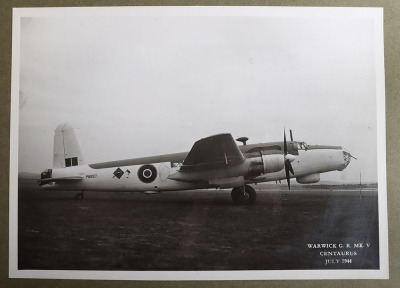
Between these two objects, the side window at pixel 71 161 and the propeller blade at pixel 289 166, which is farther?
the propeller blade at pixel 289 166

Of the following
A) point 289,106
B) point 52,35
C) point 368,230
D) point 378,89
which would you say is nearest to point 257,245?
point 368,230

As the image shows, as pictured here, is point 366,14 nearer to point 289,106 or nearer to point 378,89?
point 378,89

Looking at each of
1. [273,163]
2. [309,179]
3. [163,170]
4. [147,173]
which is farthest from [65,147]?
[309,179]

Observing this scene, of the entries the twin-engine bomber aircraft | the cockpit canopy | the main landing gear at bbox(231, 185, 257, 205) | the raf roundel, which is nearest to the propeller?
the twin-engine bomber aircraft

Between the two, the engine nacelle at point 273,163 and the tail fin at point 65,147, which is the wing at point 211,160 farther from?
the tail fin at point 65,147

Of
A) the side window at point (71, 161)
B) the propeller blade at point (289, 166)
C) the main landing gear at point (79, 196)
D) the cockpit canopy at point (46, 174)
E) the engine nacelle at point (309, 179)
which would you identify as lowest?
the main landing gear at point (79, 196)

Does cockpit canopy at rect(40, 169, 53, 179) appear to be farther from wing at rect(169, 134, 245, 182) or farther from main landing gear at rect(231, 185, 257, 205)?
main landing gear at rect(231, 185, 257, 205)

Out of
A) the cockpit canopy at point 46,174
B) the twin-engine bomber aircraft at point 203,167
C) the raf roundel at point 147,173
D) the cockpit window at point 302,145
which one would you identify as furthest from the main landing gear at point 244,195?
the cockpit canopy at point 46,174
